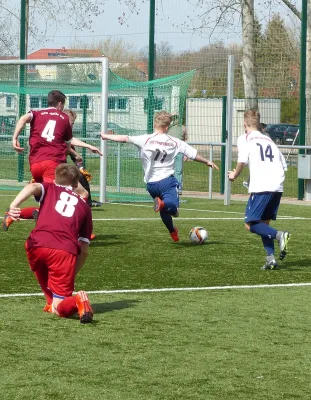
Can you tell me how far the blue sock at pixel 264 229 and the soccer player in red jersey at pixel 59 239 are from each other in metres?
3.25

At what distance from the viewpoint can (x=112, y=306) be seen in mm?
8320

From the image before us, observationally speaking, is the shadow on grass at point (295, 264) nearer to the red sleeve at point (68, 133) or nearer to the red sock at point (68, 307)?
the red sleeve at point (68, 133)

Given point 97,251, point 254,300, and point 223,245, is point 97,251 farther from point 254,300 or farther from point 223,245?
point 254,300

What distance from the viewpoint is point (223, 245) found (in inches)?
504

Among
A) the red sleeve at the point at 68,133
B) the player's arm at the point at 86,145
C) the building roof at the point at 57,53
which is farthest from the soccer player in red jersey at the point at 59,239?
the building roof at the point at 57,53

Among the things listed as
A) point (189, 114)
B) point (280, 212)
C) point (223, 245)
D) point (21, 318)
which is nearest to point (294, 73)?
point (189, 114)

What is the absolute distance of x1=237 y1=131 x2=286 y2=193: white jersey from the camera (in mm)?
10742

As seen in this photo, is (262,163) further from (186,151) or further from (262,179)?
(186,151)

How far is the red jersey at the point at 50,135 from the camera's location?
12273 millimetres

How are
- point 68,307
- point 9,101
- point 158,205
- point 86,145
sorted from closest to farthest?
point 68,307
point 86,145
point 158,205
point 9,101

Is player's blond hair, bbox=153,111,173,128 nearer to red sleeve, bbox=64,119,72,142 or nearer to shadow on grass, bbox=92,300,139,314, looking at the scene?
red sleeve, bbox=64,119,72,142

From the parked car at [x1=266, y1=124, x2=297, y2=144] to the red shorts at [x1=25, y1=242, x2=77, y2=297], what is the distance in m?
16.6

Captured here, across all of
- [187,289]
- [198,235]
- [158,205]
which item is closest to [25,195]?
[187,289]

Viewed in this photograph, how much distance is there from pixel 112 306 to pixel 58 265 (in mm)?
845
